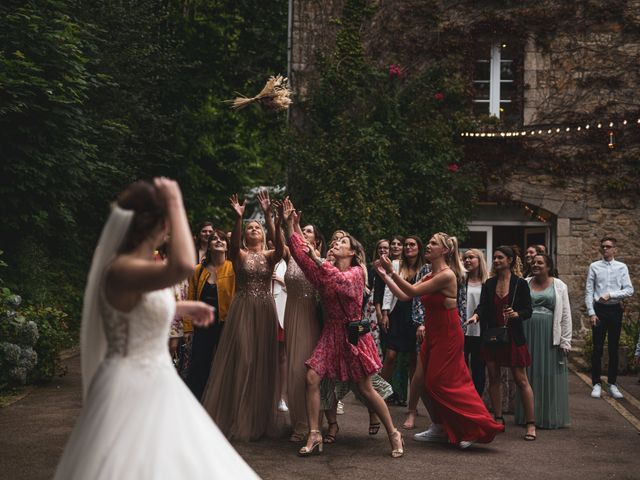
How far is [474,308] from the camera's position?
10.9m

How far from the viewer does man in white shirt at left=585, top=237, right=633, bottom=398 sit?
12.5m

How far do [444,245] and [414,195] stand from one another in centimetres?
921

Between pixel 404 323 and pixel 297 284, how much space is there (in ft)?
7.79

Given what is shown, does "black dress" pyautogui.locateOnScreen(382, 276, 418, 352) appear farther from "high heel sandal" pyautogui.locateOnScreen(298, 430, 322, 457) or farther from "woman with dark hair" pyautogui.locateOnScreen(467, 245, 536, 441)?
"high heel sandal" pyautogui.locateOnScreen(298, 430, 322, 457)

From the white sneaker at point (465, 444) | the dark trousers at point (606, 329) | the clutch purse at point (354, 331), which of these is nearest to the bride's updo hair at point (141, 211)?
the clutch purse at point (354, 331)

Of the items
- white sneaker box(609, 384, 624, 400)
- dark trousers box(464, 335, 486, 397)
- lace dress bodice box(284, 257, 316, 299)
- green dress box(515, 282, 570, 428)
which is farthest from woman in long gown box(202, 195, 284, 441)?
white sneaker box(609, 384, 624, 400)

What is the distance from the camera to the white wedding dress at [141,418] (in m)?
3.92

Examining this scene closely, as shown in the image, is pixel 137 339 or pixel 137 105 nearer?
pixel 137 339

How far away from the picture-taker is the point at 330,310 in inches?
340

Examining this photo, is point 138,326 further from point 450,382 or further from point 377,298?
point 377,298

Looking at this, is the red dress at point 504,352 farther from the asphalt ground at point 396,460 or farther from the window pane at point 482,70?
the window pane at point 482,70

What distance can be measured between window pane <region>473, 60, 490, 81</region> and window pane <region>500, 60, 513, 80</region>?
0.29 metres

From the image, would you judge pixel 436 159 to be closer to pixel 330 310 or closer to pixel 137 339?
pixel 330 310

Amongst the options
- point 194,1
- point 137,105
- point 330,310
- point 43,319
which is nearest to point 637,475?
point 330,310
